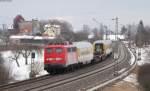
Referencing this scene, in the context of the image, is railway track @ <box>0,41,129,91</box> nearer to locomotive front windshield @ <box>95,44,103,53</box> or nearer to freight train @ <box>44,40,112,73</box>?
freight train @ <box>44,40,112,73</box>

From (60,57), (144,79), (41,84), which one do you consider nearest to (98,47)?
(60,57)

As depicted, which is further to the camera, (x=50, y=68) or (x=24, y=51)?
(x=24, y=51)

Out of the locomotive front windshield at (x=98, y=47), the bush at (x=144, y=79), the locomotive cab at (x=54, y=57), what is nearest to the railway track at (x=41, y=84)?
the locomotive cab at (x=54, y=57)

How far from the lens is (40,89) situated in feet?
91.6

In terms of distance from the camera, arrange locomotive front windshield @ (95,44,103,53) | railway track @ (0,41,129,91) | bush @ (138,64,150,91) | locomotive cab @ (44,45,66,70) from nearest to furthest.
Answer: railway track @ (0,41,129,91)
bush @ (138,64,150,91)
locomotive cab @ (44,45,66,70)
locomotive front windshield @ (95,44,103,53)

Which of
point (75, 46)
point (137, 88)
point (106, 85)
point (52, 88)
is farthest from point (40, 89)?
point (75, 46)

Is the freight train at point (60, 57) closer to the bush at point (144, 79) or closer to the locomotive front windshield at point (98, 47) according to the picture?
the bush at point (144, 79)

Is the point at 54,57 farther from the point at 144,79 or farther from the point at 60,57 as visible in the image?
the point at 144,79

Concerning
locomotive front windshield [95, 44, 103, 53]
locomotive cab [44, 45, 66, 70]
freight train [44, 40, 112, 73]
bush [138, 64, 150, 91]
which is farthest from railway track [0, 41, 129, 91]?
locomotive front windshield [95, 44, 103, 53]

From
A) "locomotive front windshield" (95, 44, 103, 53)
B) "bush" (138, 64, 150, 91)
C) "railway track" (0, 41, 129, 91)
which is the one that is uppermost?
"locomotive front windshield" (95, 44, 103, 53)

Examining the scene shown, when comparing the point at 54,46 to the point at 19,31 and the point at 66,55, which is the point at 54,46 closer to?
the point at 66,55

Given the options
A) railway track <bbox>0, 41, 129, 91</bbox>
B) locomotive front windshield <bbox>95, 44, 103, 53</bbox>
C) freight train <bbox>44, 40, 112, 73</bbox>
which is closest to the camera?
railway track <bbox>0, 41, 129, 91</bbox>

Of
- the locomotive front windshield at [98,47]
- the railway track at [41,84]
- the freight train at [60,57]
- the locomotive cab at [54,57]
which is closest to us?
the railway track at [41,84]

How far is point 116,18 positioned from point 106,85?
20242mm
